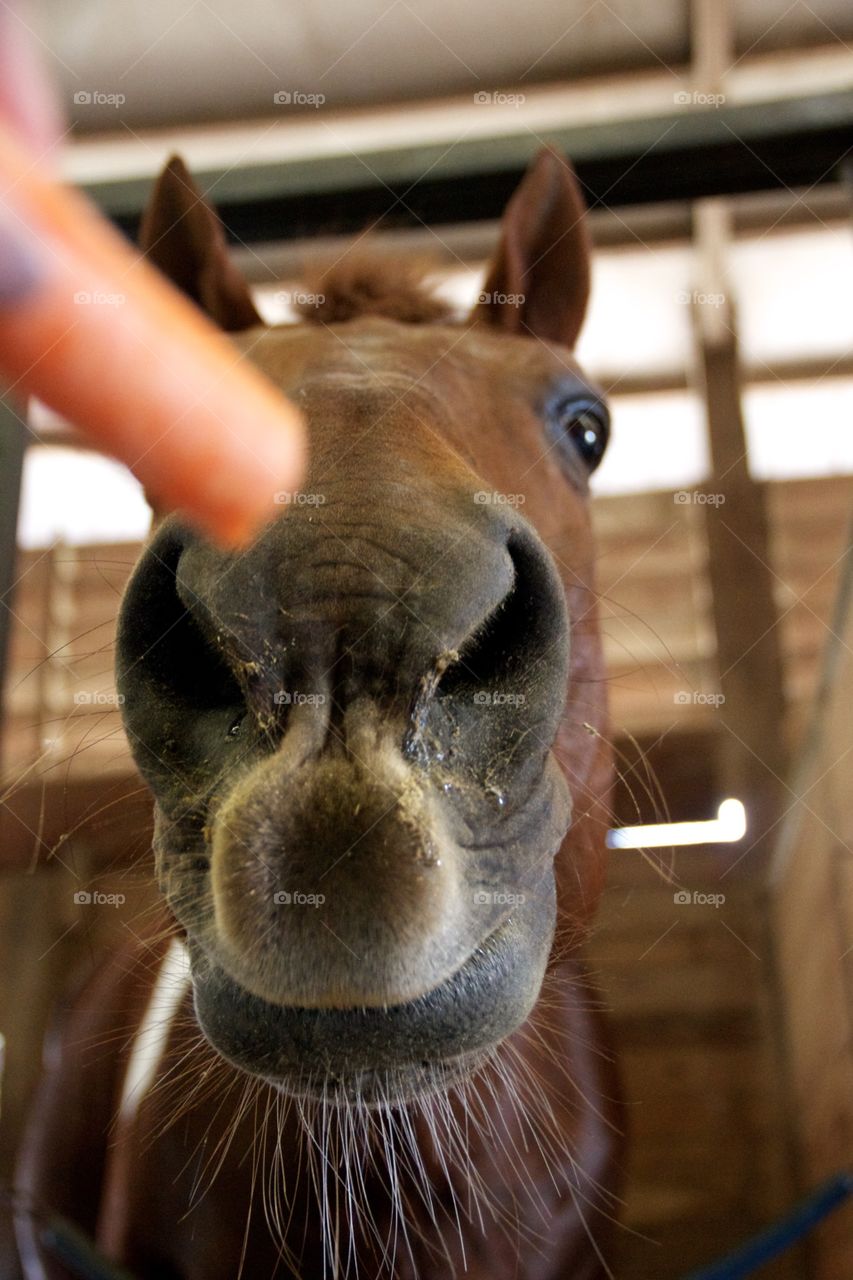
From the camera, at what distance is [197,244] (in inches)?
55.9

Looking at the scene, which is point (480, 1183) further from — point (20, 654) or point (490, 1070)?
point (20, 654)

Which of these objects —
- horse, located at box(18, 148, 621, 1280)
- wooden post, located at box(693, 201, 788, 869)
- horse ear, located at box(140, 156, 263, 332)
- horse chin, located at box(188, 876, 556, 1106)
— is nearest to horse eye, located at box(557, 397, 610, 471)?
horse, located at box(18, 148, 621, 1280)

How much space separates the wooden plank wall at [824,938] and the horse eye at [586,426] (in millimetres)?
711

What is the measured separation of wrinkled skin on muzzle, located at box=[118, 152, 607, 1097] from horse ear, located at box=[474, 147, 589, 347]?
2.19 ft

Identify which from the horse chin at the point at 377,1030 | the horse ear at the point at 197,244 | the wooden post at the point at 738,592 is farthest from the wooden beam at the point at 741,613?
the horse chin at the point at 377,1030

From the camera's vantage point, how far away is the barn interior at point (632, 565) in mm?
1531

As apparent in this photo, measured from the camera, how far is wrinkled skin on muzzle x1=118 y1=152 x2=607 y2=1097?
538mm

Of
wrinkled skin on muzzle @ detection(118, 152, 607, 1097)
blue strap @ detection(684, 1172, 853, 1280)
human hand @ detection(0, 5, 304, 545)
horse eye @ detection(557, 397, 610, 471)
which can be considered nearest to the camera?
human hand @ detection(0, 5, 304, 545)

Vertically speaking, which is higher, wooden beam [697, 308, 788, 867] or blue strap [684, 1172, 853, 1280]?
wooden beam [697, 308, 788, 867]

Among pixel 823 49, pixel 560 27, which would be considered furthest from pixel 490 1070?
pixel 823 49

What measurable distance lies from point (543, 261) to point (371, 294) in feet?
0.97

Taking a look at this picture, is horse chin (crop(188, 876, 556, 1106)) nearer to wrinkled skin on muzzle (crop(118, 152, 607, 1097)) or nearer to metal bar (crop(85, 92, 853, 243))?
wrinkled skin on muzzle (crop(118, 152, 607, 1097))

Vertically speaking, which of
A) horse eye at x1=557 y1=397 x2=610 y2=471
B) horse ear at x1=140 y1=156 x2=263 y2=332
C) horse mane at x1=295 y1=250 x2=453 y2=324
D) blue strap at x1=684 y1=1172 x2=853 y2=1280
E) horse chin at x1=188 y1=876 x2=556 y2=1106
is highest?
horse ear at x1=140 y1=156 x2=263 y2=332

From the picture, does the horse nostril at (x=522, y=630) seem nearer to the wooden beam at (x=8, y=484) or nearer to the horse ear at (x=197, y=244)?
the horse ear at (x=197, y=244)
